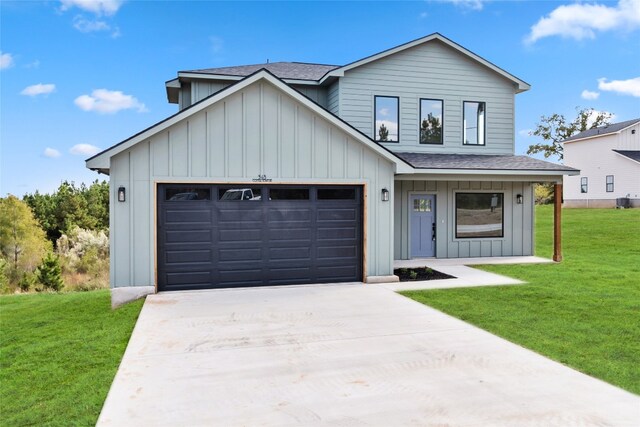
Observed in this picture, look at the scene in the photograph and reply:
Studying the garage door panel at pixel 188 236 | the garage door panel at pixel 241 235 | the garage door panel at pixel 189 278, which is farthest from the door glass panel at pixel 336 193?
the garage door panel at pixel 189 278

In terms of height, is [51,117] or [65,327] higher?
[51,117]

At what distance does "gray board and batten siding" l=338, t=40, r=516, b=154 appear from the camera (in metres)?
13.9

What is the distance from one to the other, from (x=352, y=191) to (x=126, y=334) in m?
5.62

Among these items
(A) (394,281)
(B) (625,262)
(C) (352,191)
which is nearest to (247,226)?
(C) (352,191)

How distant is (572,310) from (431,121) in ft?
26.8

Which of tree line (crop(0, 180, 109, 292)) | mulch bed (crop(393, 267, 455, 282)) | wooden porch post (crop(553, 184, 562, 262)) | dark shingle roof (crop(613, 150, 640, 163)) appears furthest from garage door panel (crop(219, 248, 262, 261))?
dark shingle roof (crop(613, 150, 640, 163))

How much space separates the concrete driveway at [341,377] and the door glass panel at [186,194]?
266cm

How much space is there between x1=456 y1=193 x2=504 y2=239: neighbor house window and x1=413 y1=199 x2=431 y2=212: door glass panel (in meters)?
0.95

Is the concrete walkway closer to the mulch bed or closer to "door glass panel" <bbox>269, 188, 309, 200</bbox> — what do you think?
the mulch bed

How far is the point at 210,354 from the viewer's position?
5.57m

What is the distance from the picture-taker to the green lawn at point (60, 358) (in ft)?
13.5

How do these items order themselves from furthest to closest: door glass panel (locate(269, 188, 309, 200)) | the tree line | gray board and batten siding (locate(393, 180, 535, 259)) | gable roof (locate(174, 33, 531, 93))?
the tree line
gray board and batten siding (locate(393, 180, 535, 259))
gable roof (locate(174, 33, 531, 93))
door glass panel (locate(269, 188, 309, 200))

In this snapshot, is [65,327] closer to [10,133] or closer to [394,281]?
[394,281]

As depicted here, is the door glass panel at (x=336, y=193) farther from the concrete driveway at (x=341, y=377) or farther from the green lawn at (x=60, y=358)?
the green lawn at (x=60, y=358)
